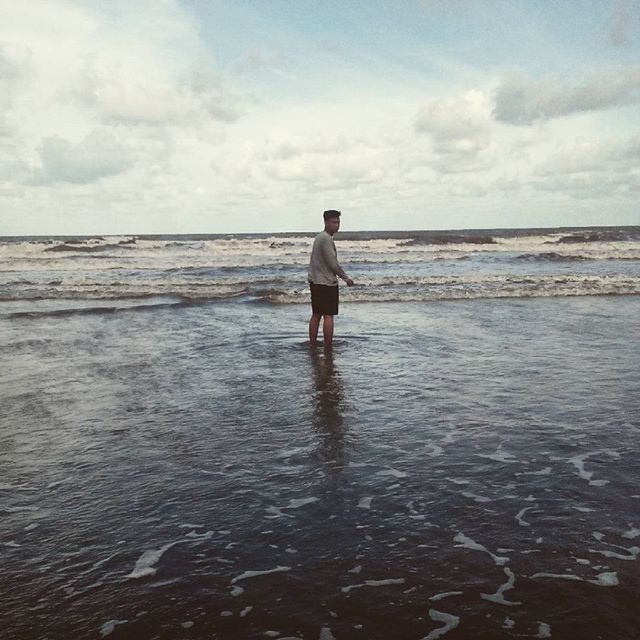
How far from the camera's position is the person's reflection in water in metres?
4.54

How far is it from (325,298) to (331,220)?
3.84 feet

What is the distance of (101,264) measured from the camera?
31.8 metres

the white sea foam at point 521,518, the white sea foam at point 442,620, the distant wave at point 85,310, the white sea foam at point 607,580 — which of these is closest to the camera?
the white sea foam at point 442,620

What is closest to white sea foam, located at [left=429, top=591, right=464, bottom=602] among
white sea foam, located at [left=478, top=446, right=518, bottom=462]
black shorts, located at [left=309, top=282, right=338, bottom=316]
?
white sea foam, located at [left=478, top=446, right=518, bottom=462]

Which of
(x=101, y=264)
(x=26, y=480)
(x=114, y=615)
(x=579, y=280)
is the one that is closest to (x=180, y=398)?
Answer: (x=26, y=480)

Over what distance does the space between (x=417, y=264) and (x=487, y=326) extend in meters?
20.2

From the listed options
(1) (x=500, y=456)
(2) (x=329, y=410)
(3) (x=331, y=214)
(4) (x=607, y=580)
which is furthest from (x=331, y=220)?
(4) (x=607, y=580)

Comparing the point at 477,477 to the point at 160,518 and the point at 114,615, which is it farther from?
the point at 114,615

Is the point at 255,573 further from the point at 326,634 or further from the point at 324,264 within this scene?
the point at 324,264

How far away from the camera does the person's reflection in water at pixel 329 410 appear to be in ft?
14.9

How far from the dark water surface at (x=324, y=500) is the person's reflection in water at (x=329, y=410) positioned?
0.03m

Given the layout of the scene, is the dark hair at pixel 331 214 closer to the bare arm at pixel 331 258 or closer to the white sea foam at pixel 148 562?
the bare arm at pixel 331 258

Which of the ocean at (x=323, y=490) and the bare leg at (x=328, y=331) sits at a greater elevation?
the bare leg at (x=328, y=331)

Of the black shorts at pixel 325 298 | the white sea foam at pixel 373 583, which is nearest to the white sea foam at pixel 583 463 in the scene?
the white sea foam at pixel 373 583
